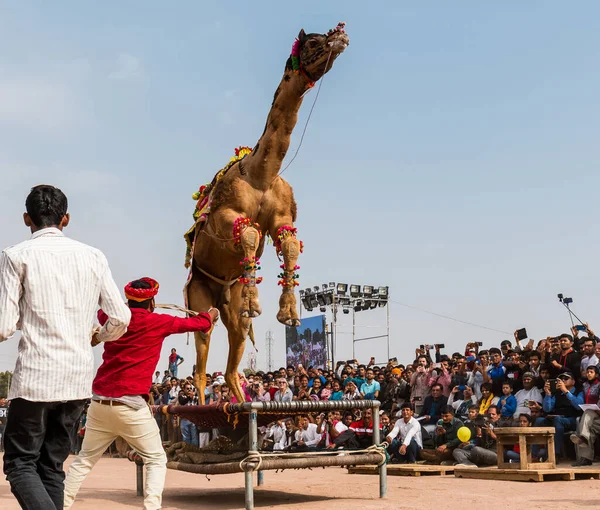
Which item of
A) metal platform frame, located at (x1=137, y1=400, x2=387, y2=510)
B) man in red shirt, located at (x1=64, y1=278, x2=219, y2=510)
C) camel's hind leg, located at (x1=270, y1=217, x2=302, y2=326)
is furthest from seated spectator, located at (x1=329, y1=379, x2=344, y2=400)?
man in red shirt, located at (x1=64, y1=278, x2=219, y2=510)

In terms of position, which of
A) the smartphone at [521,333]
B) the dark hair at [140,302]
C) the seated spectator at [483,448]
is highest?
the smartphone at [521,333]

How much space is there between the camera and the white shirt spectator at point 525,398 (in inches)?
480

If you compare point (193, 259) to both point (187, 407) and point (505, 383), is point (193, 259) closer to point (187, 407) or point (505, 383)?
point (187, 407)

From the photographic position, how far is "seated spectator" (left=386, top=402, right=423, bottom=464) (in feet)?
42.7

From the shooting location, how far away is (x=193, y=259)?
8.62 metres

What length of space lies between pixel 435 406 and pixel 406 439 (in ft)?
3.69

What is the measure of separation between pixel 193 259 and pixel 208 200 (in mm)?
694

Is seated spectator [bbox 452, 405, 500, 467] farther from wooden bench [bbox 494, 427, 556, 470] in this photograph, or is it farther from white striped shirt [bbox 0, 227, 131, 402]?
white striped shirt [bbox 0, 227, 131, 402]

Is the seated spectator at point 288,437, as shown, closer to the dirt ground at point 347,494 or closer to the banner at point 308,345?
the dirt ground at point 347,494

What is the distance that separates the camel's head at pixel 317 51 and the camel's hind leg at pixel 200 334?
2541 mm

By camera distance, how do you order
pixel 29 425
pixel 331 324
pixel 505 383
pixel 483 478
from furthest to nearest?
pixel 331 324, pixel 505 383, pixel 483 478, pixel 29 425

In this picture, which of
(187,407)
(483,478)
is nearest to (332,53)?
(187,407)

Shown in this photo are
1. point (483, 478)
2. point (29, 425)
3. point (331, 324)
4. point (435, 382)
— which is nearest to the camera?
point (29, 425)

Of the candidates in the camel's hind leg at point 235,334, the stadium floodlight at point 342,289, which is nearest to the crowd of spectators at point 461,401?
the camel's hind leg at point 235,334
